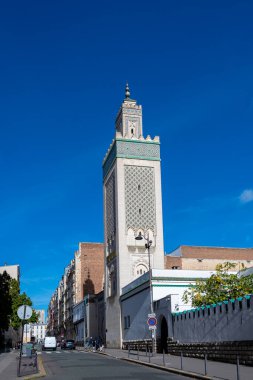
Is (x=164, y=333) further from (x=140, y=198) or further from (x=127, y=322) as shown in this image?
(x=140, y=198)

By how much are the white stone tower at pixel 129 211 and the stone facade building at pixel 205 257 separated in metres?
14.2

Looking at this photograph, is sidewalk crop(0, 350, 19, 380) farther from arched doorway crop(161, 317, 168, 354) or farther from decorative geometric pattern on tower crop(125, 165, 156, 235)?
decorative geometric pattern on tower crop(125, 165, 156, 235)

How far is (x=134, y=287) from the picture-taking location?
4481 cm

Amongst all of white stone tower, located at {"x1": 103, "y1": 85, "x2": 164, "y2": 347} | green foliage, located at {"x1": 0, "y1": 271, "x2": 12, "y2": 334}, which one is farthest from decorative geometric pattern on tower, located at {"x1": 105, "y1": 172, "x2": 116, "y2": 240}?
green foliage, located at {"x1": 0, "y1": 271, "x2": 12, "y2": 334}

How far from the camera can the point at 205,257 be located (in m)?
73.1

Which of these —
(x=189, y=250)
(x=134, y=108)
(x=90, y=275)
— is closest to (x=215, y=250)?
(x=189, y=250)

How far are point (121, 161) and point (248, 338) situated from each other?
34.3m

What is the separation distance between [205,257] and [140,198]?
23.4 meters

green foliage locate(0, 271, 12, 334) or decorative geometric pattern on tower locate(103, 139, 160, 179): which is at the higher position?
decorative geometric pattern on tower locate(103, 139, 160, 179)

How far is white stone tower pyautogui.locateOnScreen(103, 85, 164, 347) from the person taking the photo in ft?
171

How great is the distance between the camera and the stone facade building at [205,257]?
68125 millimetres

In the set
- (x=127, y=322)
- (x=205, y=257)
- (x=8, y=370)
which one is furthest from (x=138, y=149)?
(x=8, y=370)

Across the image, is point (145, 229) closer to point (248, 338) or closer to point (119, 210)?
point (119, 210)

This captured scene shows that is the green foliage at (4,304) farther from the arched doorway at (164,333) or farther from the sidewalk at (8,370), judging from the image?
the arched doorway at (164,333)
